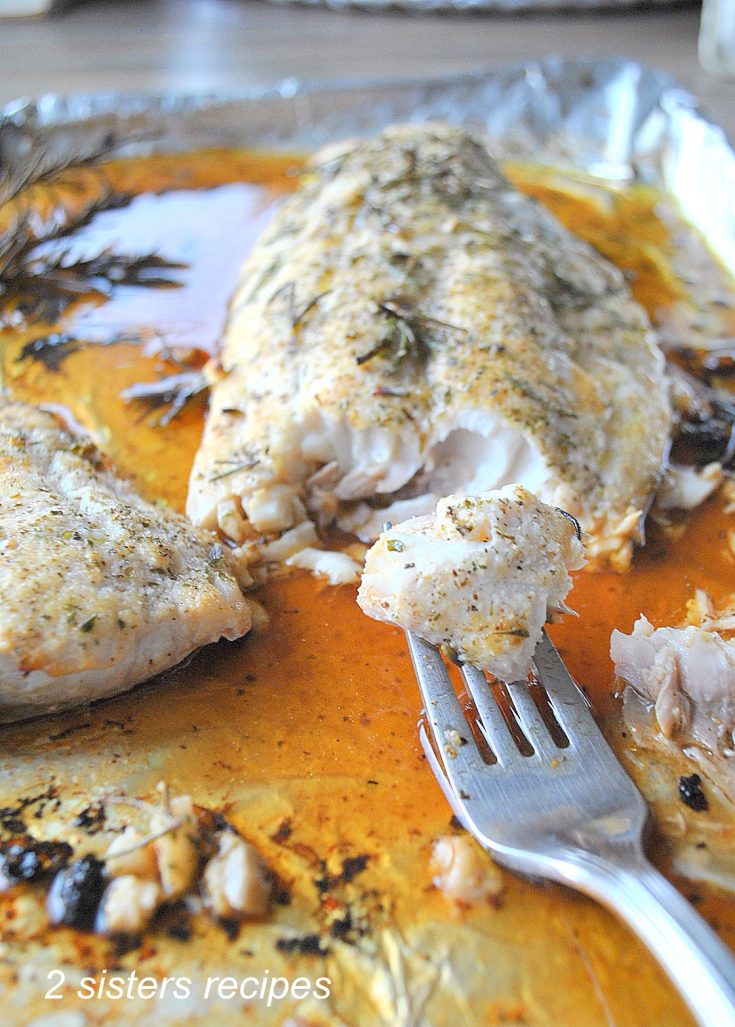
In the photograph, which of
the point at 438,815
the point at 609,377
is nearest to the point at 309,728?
the point at 438,815

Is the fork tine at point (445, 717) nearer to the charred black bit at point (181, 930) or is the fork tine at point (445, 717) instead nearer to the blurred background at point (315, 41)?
the charred black bit at point (181, 930)

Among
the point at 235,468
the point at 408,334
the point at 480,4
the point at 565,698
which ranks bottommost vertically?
the point at 565,698

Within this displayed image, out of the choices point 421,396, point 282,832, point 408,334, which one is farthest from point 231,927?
point 408,334

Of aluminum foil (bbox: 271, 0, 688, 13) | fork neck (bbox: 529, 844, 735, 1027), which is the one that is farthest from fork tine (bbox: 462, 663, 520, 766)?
aluminum foil (bbox: 271, 0, 688, 13)

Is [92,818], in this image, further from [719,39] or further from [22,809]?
[719,39]

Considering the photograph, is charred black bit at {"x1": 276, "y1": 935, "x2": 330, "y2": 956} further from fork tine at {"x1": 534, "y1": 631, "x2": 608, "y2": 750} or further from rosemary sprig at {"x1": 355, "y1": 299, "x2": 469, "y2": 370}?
rosemary sprig at {"x1": 355, "y1": 299, "x2": 469, "y2": 370}

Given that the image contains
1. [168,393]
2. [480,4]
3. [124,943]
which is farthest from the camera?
[480,4]
